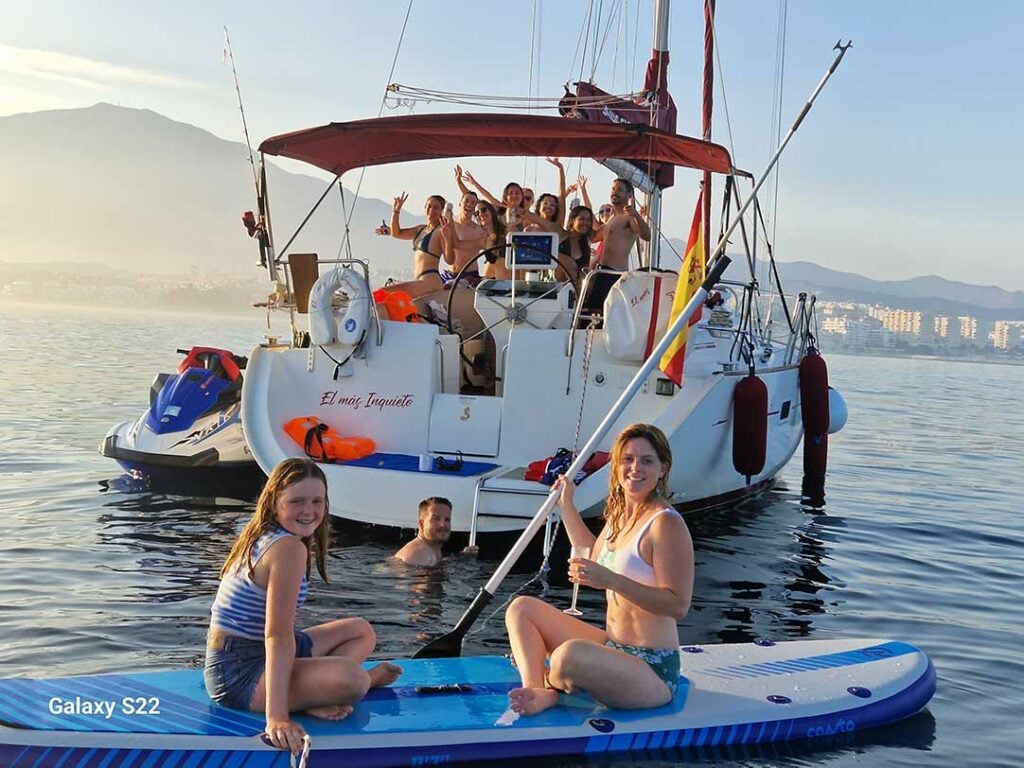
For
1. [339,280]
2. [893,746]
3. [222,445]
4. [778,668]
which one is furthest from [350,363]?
[893,746]

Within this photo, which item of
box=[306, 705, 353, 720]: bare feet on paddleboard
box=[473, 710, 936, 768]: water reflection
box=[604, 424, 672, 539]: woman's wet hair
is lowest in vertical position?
box=[473, 710, 936, 768]: water reflection

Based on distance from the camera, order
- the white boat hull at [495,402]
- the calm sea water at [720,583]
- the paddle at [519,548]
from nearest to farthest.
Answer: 1. the paddle at [519,548]
2. the calm sea water at [720,583]
3. the white boat hull at [495,402]

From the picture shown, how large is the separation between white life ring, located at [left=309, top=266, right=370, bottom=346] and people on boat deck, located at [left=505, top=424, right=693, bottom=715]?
4.68 metres

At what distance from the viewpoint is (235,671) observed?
14.4ft

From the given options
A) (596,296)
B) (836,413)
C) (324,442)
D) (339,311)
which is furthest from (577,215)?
(836,413)

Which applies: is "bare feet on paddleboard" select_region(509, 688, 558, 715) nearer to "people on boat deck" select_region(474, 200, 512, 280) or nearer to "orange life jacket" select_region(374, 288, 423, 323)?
"orange life jacket" select_region(374, 288, 423, 323)

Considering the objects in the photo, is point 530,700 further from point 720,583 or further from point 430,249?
point 430,249

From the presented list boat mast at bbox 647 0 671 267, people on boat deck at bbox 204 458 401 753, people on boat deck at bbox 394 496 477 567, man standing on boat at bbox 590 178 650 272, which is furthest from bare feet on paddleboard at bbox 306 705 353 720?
boat mast at bbox 647 0 671 267

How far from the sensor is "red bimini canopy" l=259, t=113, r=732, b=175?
9500 mm

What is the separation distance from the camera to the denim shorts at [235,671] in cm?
436

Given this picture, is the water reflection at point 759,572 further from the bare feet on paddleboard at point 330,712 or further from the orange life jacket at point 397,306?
the orange life jacket at point 397,306

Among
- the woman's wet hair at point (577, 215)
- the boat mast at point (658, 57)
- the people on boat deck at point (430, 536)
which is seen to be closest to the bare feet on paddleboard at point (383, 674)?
the people on boat deck at point (430, 536)

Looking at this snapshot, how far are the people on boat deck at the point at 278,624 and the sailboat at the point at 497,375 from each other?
361cm

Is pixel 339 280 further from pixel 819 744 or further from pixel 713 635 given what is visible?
pixel 819 744
